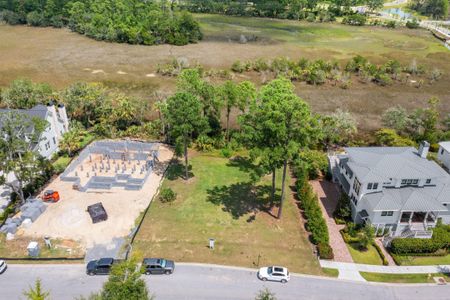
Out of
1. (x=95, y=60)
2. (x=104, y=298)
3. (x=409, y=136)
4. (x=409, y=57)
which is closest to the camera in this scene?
(x=104, y=298)

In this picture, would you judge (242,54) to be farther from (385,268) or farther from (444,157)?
(385,268)

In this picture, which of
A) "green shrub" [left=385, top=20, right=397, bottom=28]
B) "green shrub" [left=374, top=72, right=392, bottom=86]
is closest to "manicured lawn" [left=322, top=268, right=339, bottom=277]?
"green shrub" [left=374, top=72, right=392, bottom=86]

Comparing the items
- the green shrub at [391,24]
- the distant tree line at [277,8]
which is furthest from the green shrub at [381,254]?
the green shrub at [391,24]

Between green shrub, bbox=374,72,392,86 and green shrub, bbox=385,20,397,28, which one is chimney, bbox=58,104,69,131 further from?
green shrub, bbox=385,20,397,28

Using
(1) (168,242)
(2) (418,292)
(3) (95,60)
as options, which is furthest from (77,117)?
(2) (418,292)

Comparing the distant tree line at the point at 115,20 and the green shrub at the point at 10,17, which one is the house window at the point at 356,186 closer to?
the distant tree line at the point at 115,20

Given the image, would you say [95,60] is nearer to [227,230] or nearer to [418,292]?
[227,230]

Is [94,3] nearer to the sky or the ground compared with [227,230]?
nearer to the sky
